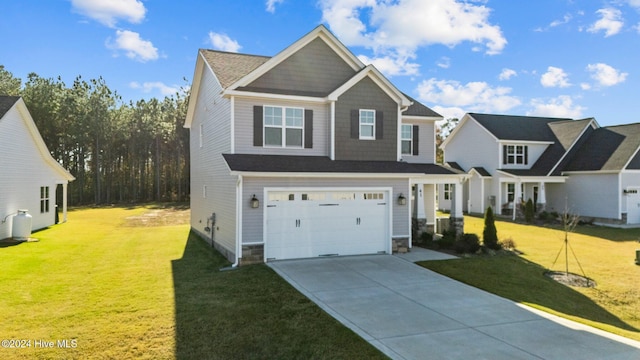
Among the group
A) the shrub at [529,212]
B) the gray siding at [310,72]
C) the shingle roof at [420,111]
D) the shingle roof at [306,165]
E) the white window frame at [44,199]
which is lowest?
the shrub at [529,212]

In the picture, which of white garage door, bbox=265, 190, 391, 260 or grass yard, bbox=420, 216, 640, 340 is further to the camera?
white garage door, bbox=265, 190, 391, 260

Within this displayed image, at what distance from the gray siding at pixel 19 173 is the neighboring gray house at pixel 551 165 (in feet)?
89.0

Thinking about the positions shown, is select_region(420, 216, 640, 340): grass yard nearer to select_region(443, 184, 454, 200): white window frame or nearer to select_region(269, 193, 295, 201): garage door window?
select_region(269, 193, 295, 201): garage door window

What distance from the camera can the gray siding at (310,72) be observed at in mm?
13984

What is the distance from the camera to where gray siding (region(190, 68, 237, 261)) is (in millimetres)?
13398

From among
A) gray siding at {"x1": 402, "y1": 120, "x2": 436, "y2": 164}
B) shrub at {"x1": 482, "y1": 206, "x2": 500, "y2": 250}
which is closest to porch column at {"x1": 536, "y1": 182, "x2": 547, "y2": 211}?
gray siding at {"x1": 402, "y1": 120, "x2": 436, "y2": 164}

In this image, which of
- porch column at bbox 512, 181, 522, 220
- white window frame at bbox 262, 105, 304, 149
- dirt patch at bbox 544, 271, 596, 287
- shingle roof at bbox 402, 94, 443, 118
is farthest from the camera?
porch column at bbox 512, 181, 522, 220

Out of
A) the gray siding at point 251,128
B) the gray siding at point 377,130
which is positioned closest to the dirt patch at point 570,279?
the gray siding at point 377,130

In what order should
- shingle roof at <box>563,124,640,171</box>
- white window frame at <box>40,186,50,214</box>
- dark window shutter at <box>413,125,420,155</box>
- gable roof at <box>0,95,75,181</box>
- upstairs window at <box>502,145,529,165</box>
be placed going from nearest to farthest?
gable roof at <box>0,95,75,181</box> < dark window shutter at <box>413,125,420,155</box> < white window frame at <box>40,186,50,214</box> < shingle roof at <box>563,124,640,171</box> < upstairs window at <box>502,145,529,165</box>

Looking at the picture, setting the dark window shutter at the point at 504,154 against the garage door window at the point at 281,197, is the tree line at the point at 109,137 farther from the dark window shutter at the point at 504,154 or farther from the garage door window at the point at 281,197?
the garage door window at the point at 281,197

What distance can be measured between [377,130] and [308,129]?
2.69 metres

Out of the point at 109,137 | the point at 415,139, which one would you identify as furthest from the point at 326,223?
the point at 109,137

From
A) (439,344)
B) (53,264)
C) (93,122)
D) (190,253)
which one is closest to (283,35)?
(190,253)

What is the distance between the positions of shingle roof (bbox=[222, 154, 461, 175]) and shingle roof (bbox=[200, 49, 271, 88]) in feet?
9.29
